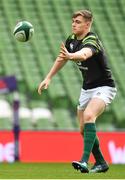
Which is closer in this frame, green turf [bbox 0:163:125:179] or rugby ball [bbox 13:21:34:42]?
green turf [bbox 0:163:125:179]

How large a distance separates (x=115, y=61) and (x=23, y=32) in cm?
1071

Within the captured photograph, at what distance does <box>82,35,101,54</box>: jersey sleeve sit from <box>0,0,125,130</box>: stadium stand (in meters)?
7.60

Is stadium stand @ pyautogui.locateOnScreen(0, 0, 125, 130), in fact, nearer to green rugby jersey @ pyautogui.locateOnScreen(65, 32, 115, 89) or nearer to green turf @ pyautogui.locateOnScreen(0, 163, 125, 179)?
green turf @ pyautogui.locateOnScreen(0, 163, 125, 179)

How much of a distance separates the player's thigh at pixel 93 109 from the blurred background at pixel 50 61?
6.42 metres

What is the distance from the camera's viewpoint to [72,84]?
720 inches

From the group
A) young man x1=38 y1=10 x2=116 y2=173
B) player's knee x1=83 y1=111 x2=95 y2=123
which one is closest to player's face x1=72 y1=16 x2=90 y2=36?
young man x1=38 y1=10 x2=116 y2=173

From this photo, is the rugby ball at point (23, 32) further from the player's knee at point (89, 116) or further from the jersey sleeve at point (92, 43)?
the player's knee at point (89, 116)

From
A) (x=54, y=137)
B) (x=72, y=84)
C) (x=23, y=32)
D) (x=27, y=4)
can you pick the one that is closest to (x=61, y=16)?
(x=27, y=4)

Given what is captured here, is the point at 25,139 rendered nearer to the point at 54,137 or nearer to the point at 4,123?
the point at 54,137

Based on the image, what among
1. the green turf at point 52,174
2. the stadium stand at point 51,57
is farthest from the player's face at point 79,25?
the stadium stand at point 51,57

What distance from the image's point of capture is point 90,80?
8.83 m

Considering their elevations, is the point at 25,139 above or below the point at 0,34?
below

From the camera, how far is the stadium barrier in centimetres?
1425

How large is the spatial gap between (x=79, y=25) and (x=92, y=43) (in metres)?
0.28
